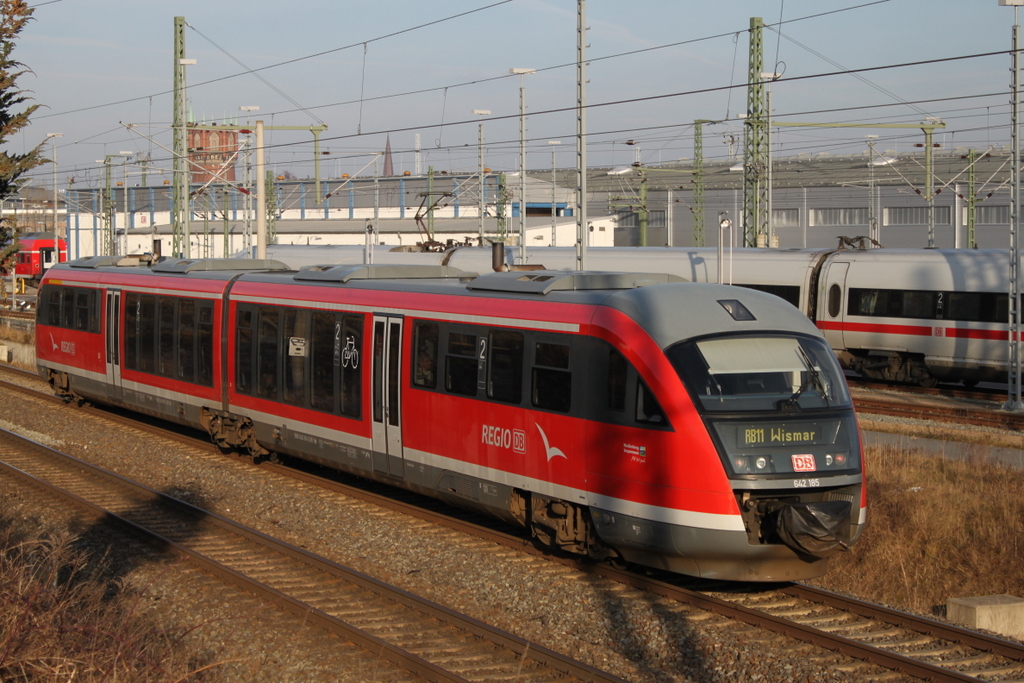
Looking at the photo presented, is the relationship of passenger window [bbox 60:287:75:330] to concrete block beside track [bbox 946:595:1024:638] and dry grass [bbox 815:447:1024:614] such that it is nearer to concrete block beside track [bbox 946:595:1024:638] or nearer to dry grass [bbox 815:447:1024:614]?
dry grass [bbox 815:447:1024:614]

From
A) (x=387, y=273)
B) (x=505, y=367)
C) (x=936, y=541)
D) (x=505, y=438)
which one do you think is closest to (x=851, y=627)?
(x=936, y=541)

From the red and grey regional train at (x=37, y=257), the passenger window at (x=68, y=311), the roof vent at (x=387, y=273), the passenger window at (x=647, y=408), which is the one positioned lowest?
the passenger window at (x=647, y=408)

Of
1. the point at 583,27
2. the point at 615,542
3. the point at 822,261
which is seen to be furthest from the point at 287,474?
the point at 822,261

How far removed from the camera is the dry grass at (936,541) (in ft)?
32.7

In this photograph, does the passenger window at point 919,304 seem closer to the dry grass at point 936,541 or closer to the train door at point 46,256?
the dry grass at point 936,541

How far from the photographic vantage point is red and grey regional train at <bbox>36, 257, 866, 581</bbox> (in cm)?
840

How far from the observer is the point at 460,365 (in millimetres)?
10883

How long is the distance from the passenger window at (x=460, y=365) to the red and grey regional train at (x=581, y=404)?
2 centimetres

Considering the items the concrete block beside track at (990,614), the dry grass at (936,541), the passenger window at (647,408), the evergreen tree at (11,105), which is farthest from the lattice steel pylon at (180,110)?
the concrete block beside track at (990,614)

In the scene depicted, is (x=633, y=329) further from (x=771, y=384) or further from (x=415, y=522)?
(x=415, y=522)

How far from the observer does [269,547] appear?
10.7 meters

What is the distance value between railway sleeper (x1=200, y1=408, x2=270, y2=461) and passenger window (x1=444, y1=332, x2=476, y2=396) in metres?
5.00

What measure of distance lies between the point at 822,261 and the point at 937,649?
17.8m

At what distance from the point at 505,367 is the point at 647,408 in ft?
6.54
